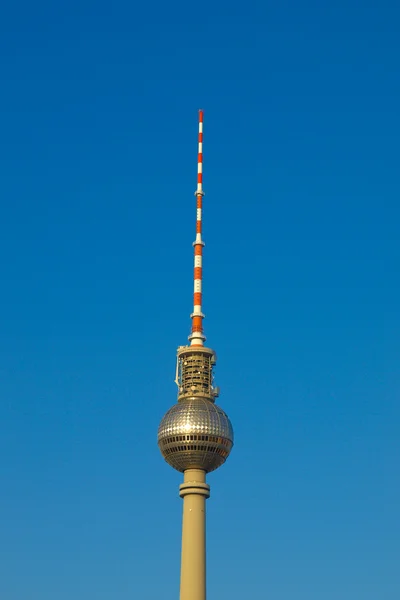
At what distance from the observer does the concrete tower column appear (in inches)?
6024

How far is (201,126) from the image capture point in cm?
18550

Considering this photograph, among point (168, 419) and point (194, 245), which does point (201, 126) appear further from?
point (168, 419)

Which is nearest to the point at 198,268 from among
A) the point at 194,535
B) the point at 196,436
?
the point at 196,436

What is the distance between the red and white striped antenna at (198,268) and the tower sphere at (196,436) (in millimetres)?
11755

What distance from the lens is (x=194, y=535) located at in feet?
512

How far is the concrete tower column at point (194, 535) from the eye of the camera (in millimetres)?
153000

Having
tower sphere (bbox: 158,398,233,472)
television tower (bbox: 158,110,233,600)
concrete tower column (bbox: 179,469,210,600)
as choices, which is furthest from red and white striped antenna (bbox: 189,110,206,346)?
concrete tower column (bbox: 179,469,210,600)

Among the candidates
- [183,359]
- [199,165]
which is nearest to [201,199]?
[199,165]

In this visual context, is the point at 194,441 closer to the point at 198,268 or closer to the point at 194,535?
the point at 194,535

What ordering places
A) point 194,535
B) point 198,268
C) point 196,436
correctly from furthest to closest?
point 198,268 → point 196,436 → point 194,535

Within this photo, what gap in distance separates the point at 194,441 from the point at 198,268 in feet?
104

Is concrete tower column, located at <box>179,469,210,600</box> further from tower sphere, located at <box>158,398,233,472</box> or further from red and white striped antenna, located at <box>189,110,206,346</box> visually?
red and white striped antenna, located at <box>189,110,206,346</box>

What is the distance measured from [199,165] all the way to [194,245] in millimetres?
15764

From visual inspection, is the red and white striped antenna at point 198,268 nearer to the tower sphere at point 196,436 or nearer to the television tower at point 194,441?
the television tower at point 194,441
